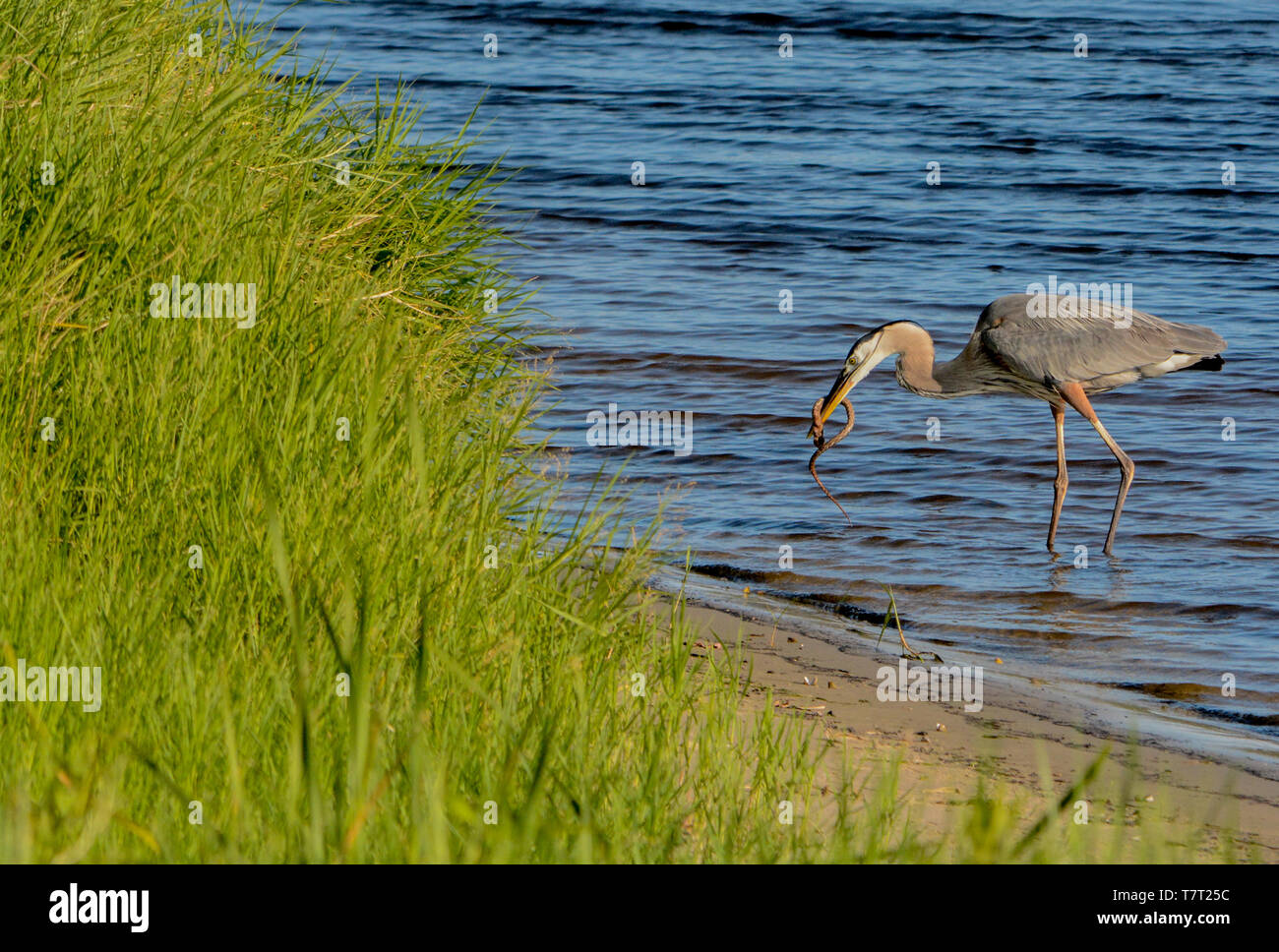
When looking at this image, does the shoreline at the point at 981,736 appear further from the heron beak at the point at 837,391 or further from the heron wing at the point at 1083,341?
the heron wing at the point at 1083,341

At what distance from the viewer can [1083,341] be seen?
28.3 ft

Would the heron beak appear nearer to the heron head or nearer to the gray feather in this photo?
the heron head

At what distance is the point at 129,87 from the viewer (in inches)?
197

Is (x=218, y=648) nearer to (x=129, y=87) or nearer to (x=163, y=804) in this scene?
(x=163, y=804)

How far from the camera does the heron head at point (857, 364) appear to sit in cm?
756

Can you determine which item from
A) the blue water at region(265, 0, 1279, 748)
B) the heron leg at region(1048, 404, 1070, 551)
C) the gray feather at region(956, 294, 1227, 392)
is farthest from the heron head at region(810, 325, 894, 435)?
the heron leg at region(1048, 404, 1070, 551)

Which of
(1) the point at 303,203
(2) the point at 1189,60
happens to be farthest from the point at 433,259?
(2) the point at 1189,60

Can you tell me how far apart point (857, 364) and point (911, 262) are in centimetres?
616

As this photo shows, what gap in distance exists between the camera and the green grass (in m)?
2.33

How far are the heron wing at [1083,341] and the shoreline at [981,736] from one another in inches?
118

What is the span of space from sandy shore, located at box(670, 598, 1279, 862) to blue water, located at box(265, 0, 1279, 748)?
534 mm

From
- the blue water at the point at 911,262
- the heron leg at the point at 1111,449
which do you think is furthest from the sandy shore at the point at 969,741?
the heron leg at the point at 1111,449

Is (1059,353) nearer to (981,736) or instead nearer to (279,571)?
(981,736)

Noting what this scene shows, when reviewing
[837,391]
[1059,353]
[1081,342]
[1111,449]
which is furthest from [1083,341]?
[837,391]
